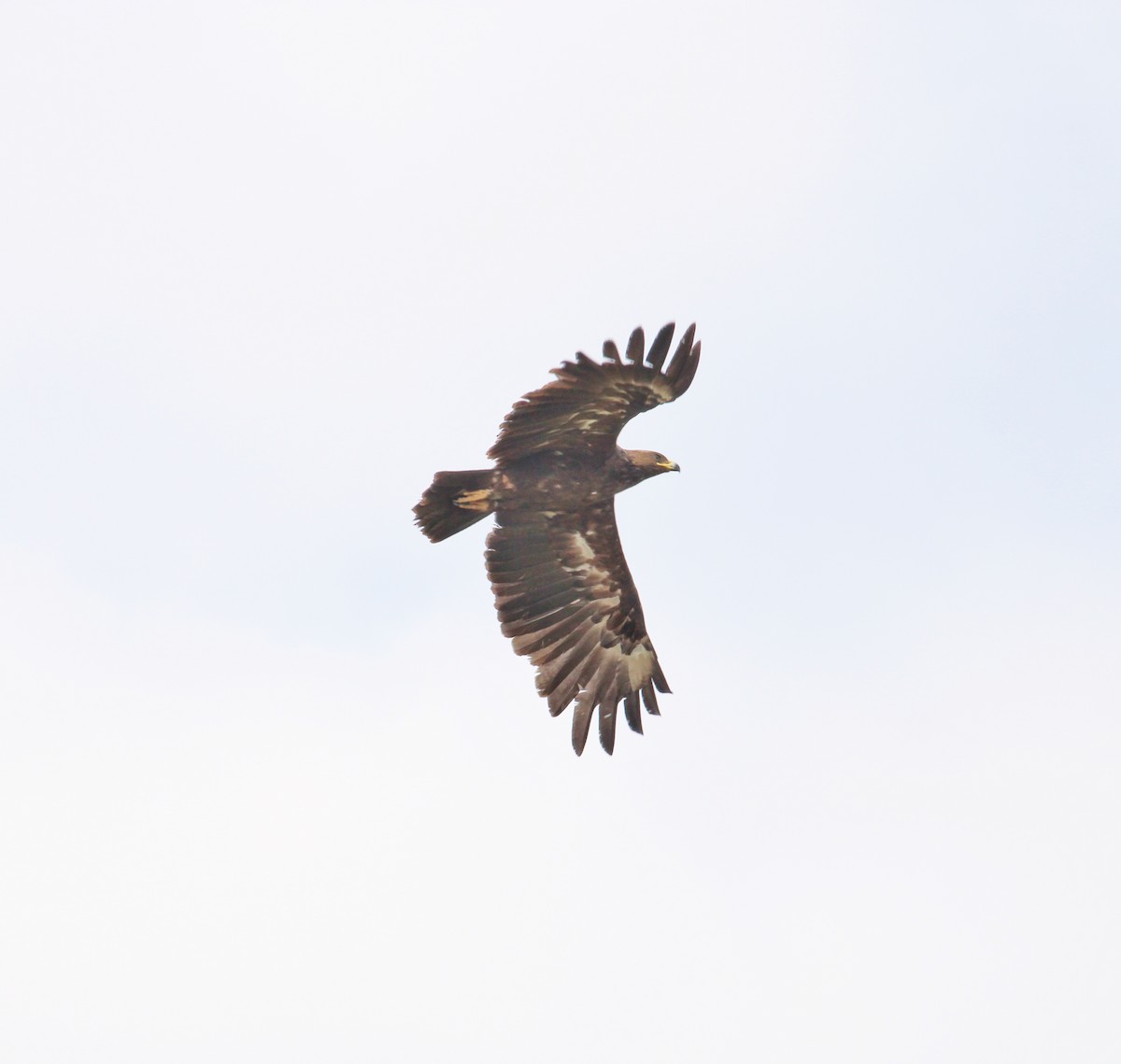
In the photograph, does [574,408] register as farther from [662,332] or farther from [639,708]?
[639,708]

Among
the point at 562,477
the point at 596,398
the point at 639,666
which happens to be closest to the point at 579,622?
the point at 639,666

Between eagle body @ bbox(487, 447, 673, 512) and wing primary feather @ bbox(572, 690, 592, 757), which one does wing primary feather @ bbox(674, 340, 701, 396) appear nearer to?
eagle body @ bbox(487, 447, 673, 512)

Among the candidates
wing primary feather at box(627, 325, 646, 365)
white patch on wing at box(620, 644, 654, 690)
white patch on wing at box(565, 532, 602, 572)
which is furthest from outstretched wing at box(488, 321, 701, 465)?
white patch on wing at box(620, 644, 654, 690)

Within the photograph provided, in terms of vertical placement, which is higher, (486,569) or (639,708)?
(486,569)

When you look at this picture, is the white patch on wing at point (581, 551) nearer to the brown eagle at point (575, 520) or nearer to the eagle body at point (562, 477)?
the brown eagle at point (575, 520)

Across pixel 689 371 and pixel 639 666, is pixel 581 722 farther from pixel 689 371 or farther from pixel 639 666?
pixel 689 371

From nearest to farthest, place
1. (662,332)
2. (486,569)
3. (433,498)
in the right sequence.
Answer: (662,332) < (433,498) < (486,569)

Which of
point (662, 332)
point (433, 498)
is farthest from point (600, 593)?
point (662, 332)

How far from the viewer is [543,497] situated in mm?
16281

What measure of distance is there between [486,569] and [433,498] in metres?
1.49

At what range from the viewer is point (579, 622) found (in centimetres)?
1748

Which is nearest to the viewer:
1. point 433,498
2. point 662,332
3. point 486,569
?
point 662,332

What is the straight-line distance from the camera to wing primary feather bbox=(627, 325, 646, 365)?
14555 millimetres

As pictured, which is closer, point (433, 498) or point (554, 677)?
point (433, 498)
